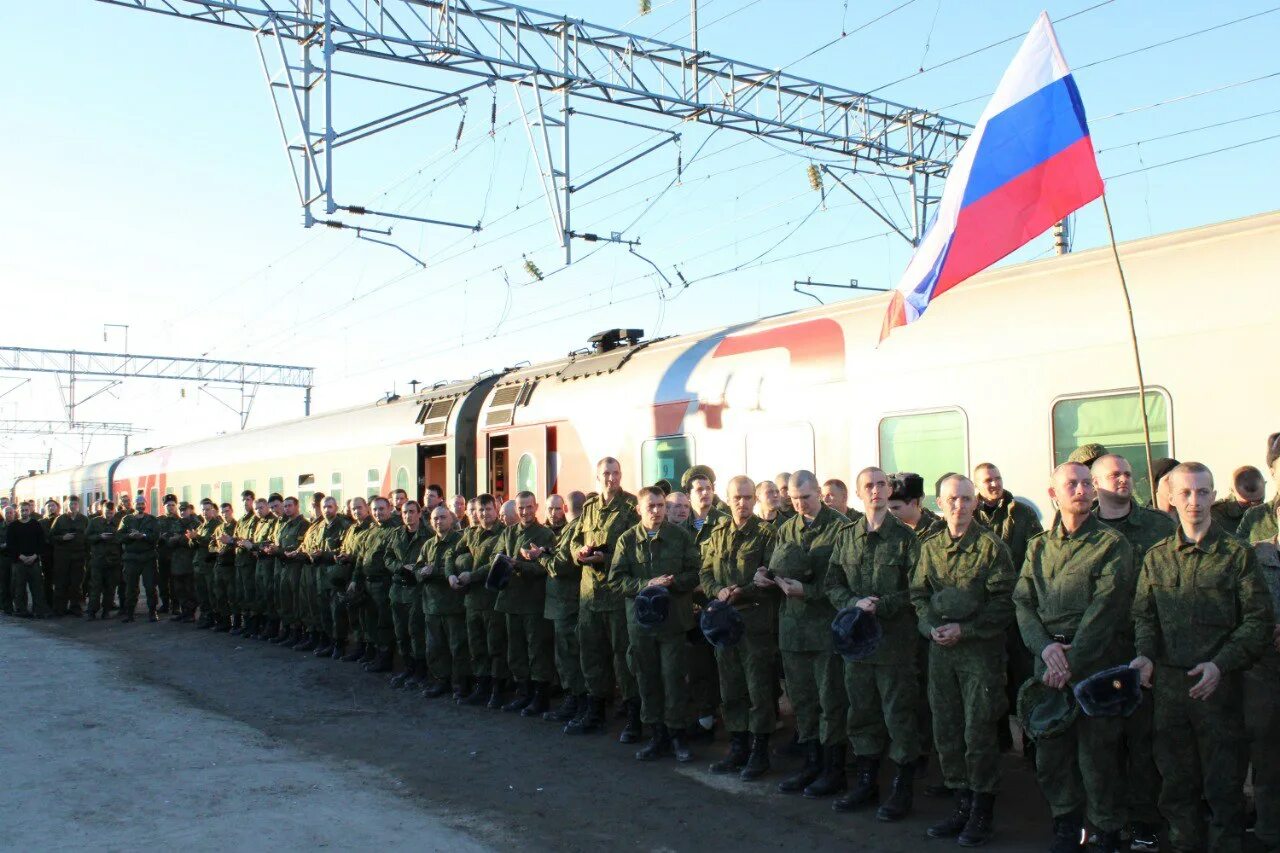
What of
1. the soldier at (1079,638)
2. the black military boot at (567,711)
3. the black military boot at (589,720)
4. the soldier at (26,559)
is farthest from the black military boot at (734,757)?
the soldier at (26,559)

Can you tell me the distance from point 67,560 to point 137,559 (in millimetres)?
2152

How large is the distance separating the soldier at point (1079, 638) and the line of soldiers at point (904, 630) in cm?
1

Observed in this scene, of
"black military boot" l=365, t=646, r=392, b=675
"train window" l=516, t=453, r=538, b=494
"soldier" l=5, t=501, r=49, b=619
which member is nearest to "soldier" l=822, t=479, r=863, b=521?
"train window" l=516, t=453, r=538, b=494

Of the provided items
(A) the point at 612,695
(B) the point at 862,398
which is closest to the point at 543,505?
(A) the point at 612,695

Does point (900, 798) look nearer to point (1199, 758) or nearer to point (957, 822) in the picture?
point (957, 822)

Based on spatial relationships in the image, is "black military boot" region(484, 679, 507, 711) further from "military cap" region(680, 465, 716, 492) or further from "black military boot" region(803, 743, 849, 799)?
"black military boot" region(803, 743, 849, 799)

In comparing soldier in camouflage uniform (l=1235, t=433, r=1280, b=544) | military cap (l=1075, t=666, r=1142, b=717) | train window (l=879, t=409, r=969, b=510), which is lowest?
military cap (l=1075, t=666, r=1142, b=717)

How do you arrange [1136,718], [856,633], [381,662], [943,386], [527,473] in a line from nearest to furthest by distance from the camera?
[1136,718] < [856,633] < [943,386] < [381,662] < [527,473]

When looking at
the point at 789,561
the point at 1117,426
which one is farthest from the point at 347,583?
the point at 1117,426

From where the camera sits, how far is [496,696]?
31.5ft

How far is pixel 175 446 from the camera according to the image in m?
26.3

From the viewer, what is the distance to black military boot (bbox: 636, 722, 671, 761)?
7.52 m

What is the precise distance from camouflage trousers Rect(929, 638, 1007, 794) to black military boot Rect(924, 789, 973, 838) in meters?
0.08

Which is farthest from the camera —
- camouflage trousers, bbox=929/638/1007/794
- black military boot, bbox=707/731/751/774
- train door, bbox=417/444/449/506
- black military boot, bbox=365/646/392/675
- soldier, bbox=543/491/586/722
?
train door, bbox=417/444/449/506
